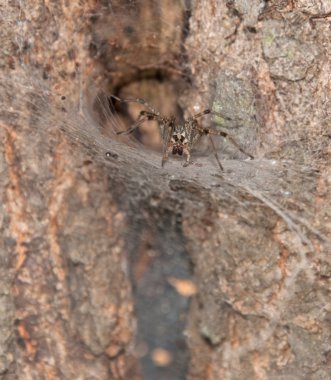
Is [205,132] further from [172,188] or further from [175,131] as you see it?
[172,188]

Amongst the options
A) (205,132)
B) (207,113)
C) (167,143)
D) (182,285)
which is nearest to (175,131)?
(167,143)

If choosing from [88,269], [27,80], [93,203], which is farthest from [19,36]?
[88,269]

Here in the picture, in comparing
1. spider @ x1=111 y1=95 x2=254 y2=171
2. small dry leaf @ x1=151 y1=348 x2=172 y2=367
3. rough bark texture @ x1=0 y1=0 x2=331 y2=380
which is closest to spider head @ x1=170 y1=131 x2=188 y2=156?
spider @ x1=111 y1=95 x2=254 y2=171

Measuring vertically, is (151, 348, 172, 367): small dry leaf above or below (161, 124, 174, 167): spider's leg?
below

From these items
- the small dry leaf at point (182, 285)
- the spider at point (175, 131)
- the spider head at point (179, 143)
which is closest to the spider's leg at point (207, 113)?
the spider at point (175, 131)

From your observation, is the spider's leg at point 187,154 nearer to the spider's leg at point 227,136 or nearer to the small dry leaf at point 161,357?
the spider's leg at point 227,136

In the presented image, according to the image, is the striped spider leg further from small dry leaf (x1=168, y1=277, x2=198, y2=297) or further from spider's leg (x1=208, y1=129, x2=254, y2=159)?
small dry leaf (x1=168, y1=277, x2=198, y2=297)

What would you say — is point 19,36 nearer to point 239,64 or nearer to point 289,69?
point 239,64
